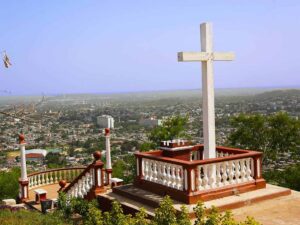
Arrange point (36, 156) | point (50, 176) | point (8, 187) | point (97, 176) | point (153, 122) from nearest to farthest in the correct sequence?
point (97, 176), point (50, 176), point (8, 187), point (36, 156), point (153, 122)

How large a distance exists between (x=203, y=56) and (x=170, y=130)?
821cm

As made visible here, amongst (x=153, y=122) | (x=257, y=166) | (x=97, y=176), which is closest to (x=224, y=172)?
(x=257, y=166)

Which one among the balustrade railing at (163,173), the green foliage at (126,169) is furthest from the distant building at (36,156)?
the balustrade railing at (163,173)

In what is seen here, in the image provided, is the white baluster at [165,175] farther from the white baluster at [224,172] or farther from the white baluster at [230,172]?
the white baluster at [230,172]

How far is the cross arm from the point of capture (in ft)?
30.7

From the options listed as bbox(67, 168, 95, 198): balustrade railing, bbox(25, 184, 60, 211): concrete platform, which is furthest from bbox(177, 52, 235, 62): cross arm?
bbox(25, 184, 60, 211): concrete platform

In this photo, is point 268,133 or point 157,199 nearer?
point 157,199

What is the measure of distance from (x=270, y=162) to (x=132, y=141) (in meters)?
11.9

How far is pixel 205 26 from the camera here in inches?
386

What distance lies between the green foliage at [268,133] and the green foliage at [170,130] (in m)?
2.14

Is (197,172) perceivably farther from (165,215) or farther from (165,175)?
(165,215)

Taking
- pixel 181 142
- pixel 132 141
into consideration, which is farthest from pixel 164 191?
pixel 132 141

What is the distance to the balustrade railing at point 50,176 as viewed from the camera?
15.8 meters

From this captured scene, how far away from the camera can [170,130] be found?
17719 millimetres
